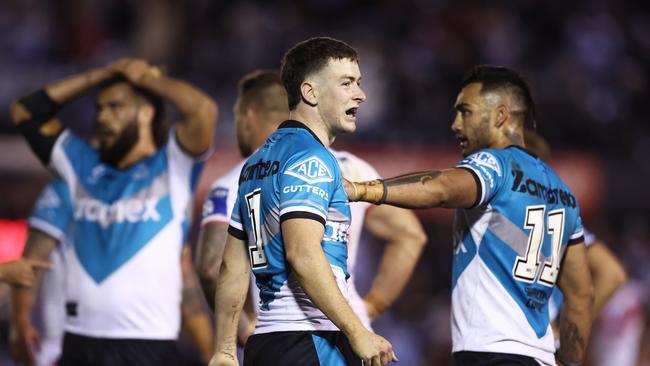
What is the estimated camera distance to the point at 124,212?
A: 7352 mm

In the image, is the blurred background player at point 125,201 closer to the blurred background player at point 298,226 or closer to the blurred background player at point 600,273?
the blurred background player at point 298,226

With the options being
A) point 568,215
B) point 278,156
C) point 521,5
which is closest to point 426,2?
point 521,5

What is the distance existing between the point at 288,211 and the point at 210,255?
6.36 feet

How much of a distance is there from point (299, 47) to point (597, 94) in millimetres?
11126

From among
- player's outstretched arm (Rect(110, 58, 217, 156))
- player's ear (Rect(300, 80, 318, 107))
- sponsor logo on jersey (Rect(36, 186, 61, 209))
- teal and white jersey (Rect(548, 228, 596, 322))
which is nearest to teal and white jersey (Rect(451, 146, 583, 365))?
player's ear (Rect(300, 80, 318, 107))

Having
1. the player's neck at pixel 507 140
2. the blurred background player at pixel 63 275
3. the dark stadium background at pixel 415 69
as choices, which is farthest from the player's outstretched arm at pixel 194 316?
the dark stadium background at pixel 415 69

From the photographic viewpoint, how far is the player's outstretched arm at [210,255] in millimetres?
6762

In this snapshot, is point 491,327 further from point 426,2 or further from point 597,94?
point 426,2

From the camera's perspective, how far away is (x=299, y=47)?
5.31 m

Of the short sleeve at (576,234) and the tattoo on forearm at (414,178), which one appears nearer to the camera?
the tattoo on forearm at (414,178)

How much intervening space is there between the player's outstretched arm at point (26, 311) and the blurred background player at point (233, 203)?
1646 mm

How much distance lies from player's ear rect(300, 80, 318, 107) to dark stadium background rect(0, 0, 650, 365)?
735 cm

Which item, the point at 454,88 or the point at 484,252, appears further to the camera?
the point at 454,88

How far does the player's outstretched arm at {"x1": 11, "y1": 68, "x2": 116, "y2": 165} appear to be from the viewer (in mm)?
7707
